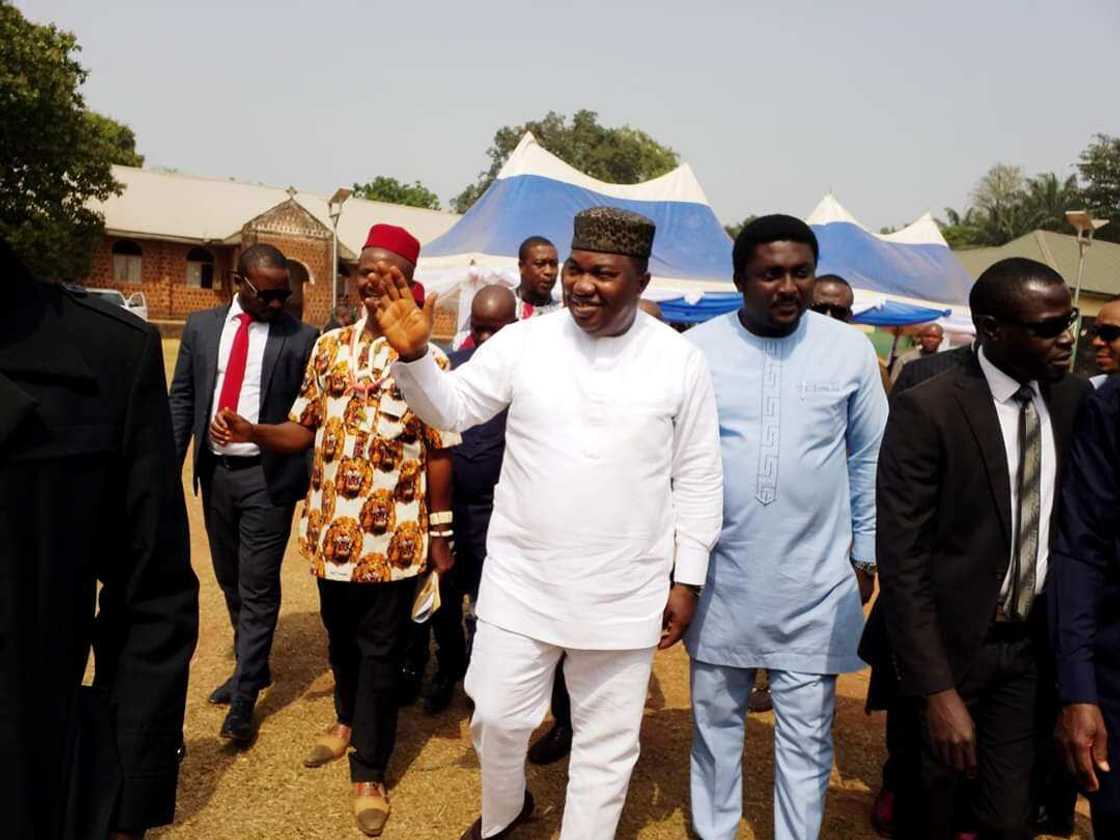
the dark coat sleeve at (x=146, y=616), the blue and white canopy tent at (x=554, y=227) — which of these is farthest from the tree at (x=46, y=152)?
the dark coat sleeve at (x=146, y=616)

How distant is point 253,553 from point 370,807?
1.24m

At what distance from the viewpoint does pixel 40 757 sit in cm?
136

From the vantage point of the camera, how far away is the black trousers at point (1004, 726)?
252 centimetres

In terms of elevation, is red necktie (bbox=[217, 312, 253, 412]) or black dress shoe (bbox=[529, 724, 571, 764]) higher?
red necktie (bbox=[217, 312, 253, 412])

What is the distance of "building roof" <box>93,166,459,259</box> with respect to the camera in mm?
34062

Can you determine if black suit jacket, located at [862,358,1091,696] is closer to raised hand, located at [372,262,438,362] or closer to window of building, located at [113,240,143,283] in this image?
raised hand, located at [372,262,438,362]

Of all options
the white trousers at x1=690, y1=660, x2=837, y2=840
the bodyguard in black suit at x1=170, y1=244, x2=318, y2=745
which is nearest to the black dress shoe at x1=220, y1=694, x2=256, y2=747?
the bodyguard in black suit at x1=170, y1=244, x2=318, y2=745

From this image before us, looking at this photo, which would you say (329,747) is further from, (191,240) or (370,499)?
(191,240)

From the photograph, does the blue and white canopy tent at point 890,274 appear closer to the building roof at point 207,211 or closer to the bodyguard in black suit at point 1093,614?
the bodyguard in black suit at point 1093,614

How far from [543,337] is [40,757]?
1.88 metres

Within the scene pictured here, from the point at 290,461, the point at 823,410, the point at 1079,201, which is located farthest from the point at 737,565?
the point at 1079,201

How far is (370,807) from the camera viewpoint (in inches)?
133

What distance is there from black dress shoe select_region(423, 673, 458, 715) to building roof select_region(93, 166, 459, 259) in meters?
31.4

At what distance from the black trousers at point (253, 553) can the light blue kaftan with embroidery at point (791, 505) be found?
1.92m
